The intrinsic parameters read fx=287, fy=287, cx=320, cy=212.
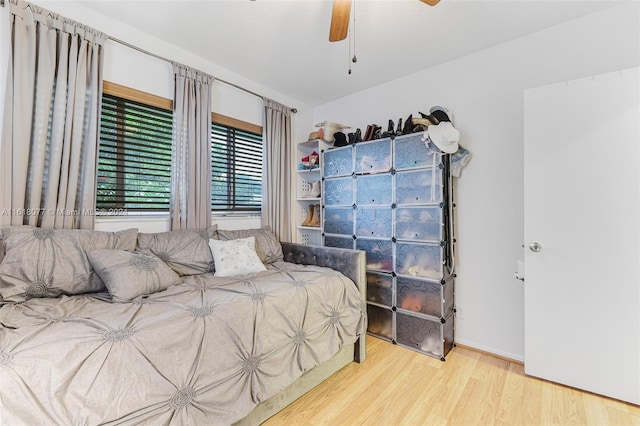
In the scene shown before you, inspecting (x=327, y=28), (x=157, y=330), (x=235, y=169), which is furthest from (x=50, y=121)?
(x=327, y=28)

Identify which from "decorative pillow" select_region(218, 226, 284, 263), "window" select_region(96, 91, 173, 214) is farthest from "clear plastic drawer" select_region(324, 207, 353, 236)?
"window" select_region(96, 91, 173, 214)

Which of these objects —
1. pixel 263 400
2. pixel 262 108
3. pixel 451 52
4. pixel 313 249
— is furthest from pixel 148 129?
pixel 451 52

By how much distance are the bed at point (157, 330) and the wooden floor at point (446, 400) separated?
12cm

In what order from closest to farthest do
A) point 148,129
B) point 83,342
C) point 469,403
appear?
point 83,342, point 469,403, point 148,129

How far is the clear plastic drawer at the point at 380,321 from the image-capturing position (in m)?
2.54

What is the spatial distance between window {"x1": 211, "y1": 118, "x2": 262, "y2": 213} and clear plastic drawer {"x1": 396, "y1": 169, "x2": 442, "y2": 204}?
57.1 inches

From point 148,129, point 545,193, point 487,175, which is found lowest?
point 545,193

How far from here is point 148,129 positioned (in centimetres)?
224

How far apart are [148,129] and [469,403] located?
114 inches

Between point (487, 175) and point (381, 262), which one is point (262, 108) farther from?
point (487, 175)

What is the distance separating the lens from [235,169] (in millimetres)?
2846

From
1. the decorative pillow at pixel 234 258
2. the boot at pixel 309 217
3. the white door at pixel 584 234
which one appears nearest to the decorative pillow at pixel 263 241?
the decorative pillow at pixel 234 258

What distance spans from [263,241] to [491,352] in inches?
82.4

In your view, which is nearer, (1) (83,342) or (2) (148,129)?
(1) (83,342)
